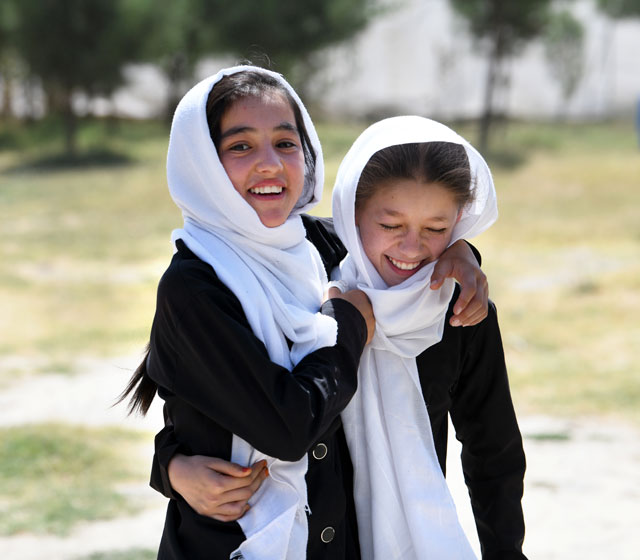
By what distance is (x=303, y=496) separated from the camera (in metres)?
1.56

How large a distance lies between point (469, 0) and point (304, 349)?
21.3m

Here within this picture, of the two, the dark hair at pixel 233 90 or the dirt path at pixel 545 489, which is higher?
the dark hair at pixel 233 90

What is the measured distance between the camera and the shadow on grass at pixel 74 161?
17547 mm

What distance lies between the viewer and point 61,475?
14.7 feet

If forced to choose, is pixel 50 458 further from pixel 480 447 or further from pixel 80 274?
pixel 80 274

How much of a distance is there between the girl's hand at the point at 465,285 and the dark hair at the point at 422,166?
137mm

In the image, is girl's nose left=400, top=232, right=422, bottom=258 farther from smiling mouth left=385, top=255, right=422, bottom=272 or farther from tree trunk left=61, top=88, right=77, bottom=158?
tree trunk left=61, top=88, right=77, bottom=158

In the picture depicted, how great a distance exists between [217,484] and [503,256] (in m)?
9.29

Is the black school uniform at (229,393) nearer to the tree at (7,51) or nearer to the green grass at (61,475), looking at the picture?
the green grass at (61,475)

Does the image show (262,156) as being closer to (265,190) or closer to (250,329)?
(265,190)

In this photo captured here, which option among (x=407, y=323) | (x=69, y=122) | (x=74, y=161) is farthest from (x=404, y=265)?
(x=69, y=122)

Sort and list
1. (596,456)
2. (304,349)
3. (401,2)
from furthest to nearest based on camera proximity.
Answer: (401,2) < (596,456) < (304,349)

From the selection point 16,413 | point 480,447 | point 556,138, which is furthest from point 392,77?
point 480,447

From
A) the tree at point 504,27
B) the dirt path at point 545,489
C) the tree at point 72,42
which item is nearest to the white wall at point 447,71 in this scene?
the tree at point 504,27
